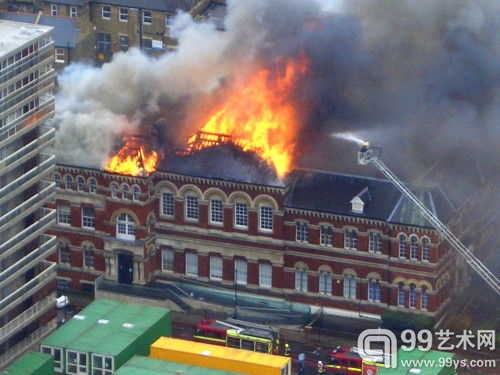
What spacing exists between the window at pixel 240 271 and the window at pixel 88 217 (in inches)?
413

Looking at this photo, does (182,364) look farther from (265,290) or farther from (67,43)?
(67,43)

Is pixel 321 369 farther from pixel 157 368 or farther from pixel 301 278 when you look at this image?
pixel 157 368

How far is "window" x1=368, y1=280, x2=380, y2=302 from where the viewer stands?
140m

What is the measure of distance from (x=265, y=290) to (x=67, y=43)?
3687cm

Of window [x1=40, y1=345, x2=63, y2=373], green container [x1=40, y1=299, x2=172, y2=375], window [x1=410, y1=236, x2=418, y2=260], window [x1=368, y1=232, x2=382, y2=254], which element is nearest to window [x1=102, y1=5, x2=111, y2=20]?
window [x1=368, y1=232, x2=382, y2=254]

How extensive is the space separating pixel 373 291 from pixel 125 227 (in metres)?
17.7

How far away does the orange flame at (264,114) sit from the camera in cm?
14450

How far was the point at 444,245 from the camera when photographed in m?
138

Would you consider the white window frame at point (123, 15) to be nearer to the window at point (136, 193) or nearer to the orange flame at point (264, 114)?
the orange flame at point (264, 114)

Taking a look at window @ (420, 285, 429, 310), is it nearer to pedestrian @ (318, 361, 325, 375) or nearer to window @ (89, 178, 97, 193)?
pedestrian @ (318, 361, 325, 375)

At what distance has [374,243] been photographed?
139 metres

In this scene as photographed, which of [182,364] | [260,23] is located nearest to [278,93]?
[260,23]

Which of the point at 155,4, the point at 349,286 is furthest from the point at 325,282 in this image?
the point at 155,4

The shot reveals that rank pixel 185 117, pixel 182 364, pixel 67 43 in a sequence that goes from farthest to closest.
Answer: pixel 67 43 < pixel 185 117 < pixel 182 364
